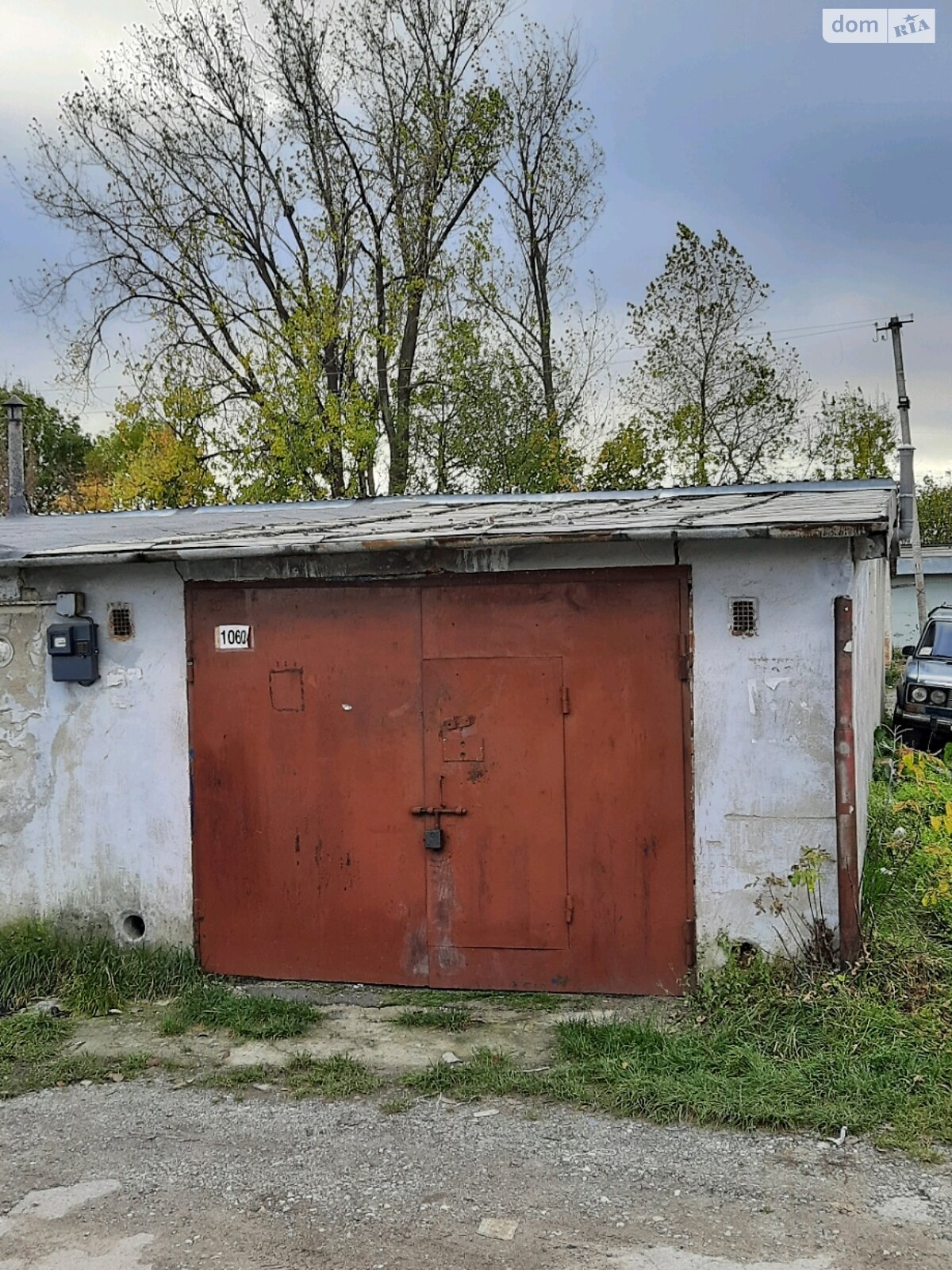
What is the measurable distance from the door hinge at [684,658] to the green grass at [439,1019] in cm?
215

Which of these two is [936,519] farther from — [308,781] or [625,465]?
[308,781]

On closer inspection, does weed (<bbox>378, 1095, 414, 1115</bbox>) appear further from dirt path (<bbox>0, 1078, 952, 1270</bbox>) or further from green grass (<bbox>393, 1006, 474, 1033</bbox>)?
green grass (<bbox>393, 1006, 474, 1033</bbox>)

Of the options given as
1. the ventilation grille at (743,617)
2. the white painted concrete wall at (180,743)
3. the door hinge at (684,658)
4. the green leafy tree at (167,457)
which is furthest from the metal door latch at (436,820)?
the green leafy tree at (167,457)

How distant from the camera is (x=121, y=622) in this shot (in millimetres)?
6930

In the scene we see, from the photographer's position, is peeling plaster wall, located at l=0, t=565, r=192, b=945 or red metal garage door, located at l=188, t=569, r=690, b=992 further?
peeling plaster wall, located at l=0, t=565, r=192, b=945

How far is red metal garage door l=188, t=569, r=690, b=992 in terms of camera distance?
622cm

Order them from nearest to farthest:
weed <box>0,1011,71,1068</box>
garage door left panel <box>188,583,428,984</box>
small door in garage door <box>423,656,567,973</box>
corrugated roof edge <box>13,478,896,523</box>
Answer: weed <box>0,1011,71,1068</box>, small door in garage door <box>423,656,567,973</box>, garage door left panel <box>188,583,428,984</box>, corrugated roof edge <box>13,478,896,523</box>

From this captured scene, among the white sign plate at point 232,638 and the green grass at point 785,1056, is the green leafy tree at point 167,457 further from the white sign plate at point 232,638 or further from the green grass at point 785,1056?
the green grass at point 785,1056

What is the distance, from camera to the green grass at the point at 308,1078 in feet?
17.2

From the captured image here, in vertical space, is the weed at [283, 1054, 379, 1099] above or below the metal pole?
below

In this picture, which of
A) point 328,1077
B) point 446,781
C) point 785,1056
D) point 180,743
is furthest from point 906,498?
point 328,1077

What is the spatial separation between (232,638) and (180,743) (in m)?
0.72

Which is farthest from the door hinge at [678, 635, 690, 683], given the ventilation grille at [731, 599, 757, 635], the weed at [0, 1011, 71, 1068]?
the weed at [0, 1011, 71, 1068]

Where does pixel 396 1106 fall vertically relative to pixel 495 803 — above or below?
below
